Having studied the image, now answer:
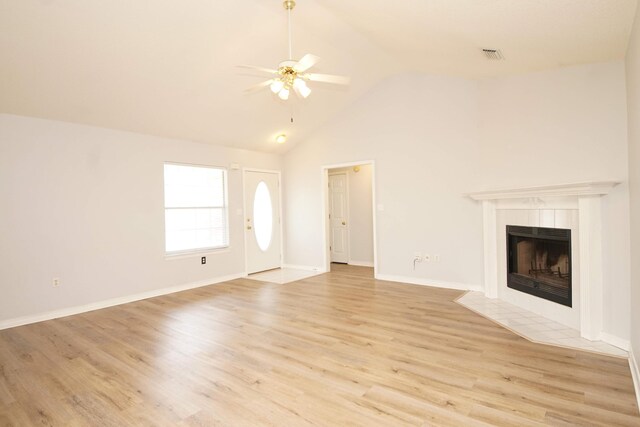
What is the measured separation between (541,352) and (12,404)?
411 centimetres

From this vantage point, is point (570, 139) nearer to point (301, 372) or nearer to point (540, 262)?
point (540, 262)

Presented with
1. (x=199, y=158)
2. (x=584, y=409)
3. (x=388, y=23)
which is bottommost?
(x=584, y=409)

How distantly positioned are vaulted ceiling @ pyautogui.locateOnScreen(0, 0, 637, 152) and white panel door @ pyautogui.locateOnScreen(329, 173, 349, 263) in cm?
302

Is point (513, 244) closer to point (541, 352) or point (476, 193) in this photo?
point (476, 193)

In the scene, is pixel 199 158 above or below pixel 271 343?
above

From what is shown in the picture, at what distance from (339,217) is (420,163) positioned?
2.91m

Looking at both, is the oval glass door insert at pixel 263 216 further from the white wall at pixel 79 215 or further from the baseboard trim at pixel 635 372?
the baseboard trim at pixel 635 372

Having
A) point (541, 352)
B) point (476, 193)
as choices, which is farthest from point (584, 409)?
point (476, 193)

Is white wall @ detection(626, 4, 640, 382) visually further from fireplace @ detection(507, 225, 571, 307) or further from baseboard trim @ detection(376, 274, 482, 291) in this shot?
baseboard trim @ detection(376, 274, 482, 291)

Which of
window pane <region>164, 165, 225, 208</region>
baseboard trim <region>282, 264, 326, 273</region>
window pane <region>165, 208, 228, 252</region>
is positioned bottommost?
baseboard trim <region>282, 264, 326, 273</region>

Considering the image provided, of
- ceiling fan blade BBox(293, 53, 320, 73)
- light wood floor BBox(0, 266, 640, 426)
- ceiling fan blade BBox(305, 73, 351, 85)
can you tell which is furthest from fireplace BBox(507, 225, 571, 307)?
ceiling fan blade BBox(293, 53, 320, 73)

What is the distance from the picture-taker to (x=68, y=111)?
414cm

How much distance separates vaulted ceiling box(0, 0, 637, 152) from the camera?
2.74 m

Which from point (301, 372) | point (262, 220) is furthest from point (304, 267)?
point (301, 372)
